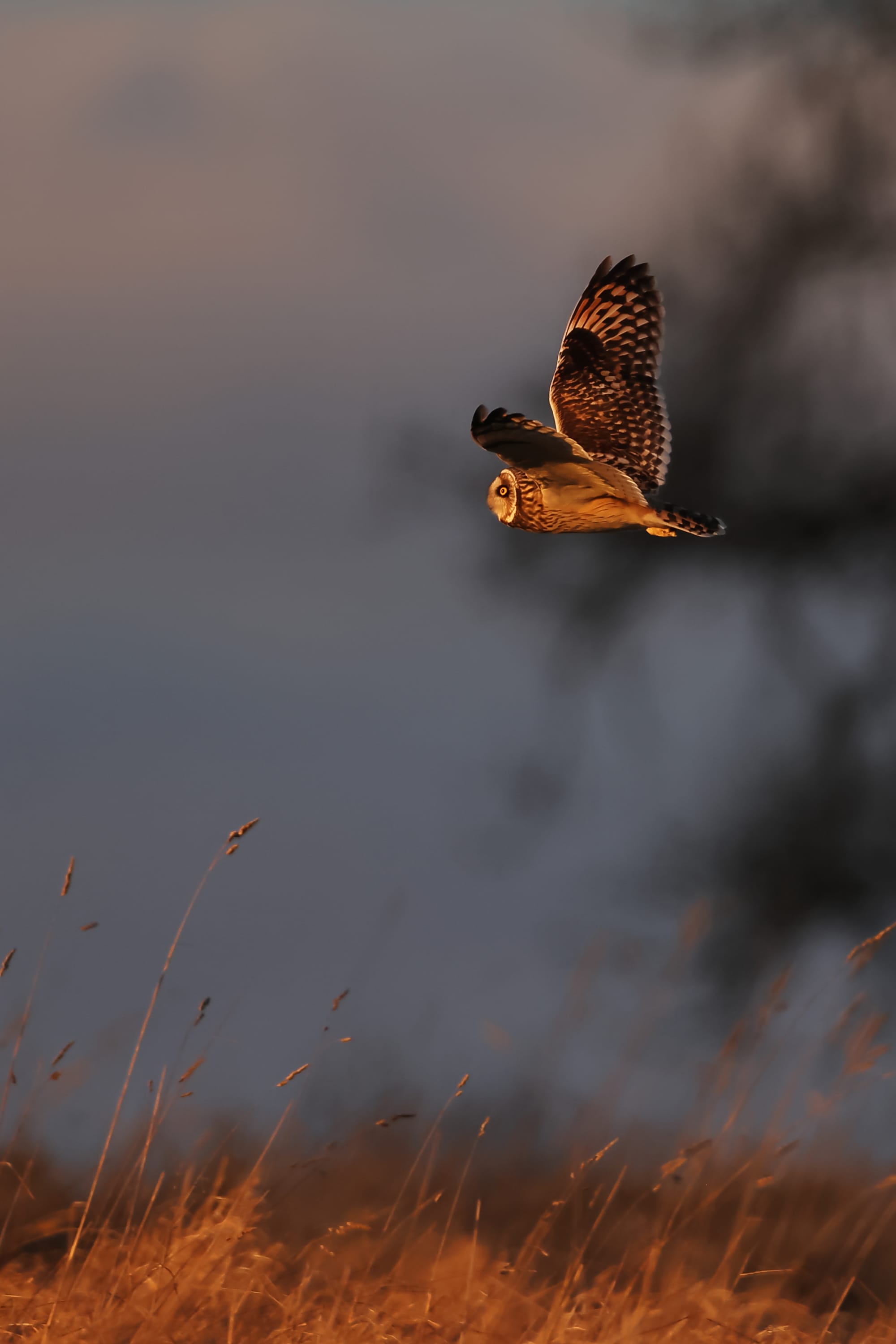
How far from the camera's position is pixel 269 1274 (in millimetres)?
3734

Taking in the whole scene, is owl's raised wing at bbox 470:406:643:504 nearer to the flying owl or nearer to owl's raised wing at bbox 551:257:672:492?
the flying owl

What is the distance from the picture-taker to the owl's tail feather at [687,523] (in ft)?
12.9

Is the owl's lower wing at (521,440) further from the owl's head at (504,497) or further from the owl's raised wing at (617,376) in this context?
the owl's raised wing at (617,376)

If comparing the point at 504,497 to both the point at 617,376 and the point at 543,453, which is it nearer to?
the point at 543,453

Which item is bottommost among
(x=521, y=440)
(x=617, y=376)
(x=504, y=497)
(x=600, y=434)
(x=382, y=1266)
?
(x=382, y=1266)

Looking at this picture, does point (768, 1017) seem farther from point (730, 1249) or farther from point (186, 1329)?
point (186, 1329)

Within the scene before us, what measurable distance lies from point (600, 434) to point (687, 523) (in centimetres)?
156

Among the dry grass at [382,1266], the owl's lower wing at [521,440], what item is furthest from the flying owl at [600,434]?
the dry grass at [382,1266]

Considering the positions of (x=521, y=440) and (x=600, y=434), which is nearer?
(x=521, y=440)

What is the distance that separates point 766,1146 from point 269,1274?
4.69ft

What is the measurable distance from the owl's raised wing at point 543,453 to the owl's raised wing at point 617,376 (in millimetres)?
1224

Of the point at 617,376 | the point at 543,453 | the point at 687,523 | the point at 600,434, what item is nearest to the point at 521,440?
the point at 543,453

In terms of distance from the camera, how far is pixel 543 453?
12.5 feet

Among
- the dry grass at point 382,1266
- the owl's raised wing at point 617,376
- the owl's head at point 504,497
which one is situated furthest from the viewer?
the owl's raised wing at point 617,376
